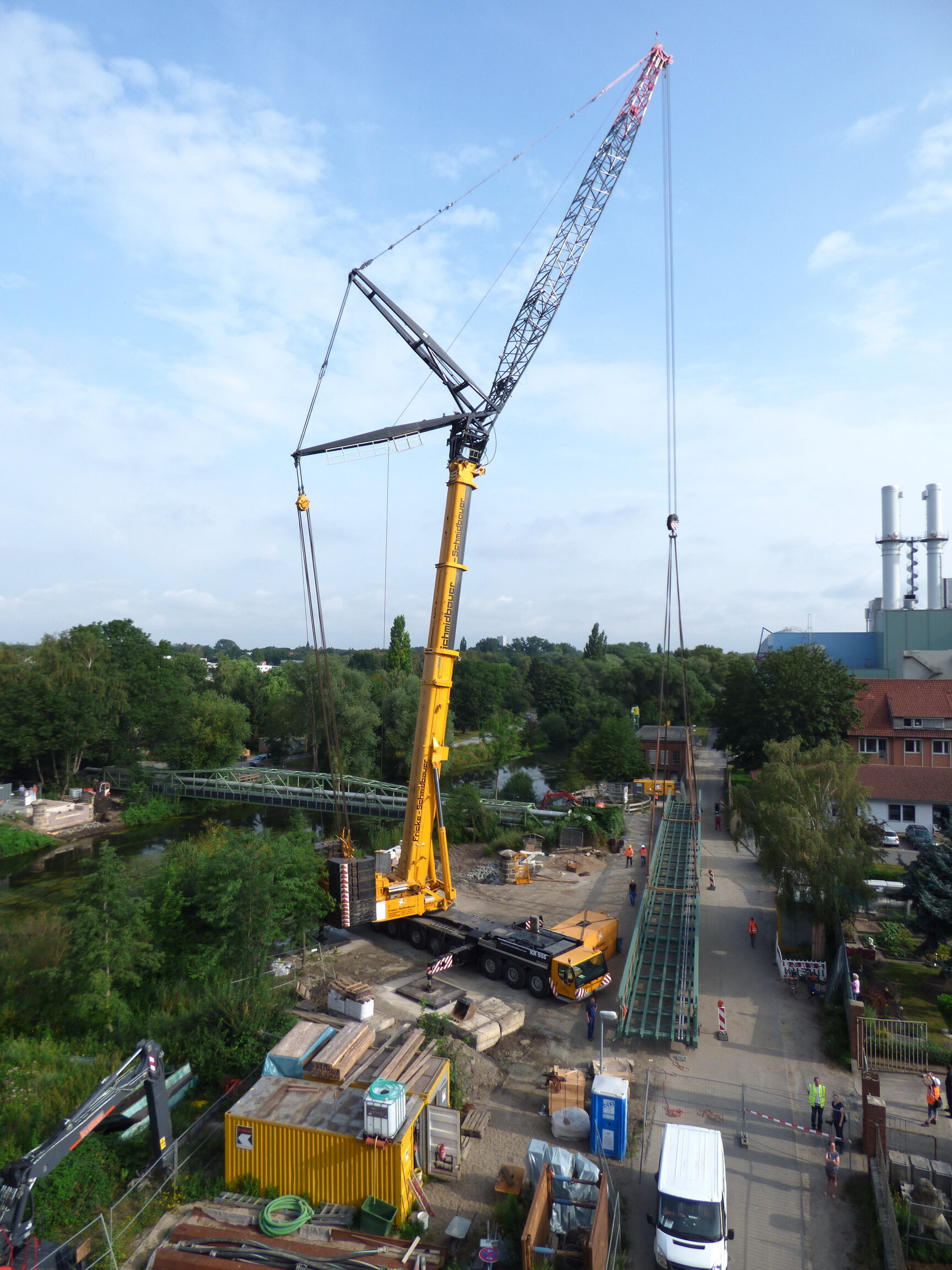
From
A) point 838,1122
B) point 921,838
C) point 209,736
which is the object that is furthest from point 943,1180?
point 209,736

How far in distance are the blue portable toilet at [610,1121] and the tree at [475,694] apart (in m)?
62.1

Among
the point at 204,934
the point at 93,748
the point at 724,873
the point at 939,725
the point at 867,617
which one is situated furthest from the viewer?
the point at 867,617

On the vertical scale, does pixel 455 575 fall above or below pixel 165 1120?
above

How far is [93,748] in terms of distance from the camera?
49.8 metres

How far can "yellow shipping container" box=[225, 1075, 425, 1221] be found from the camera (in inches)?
393

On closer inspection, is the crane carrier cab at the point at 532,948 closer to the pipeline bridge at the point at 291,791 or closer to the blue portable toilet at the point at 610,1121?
the blue portable toilet at the point at 610,1121

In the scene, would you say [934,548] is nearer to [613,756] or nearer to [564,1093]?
[613,756]

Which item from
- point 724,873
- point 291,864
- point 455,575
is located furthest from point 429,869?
point 724,873

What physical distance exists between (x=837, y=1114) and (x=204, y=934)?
14.4 meters

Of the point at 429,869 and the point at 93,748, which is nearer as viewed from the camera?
the point at 429,869

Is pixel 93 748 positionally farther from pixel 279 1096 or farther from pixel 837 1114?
pixel 837 1114

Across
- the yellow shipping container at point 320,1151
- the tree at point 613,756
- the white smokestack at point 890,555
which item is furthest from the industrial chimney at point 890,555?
the yellow shipping container at point 320,1151

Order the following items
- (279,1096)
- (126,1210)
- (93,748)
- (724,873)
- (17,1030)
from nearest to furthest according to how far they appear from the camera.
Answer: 1. (126,1210)
2. (279,1096)
3. (17,1030)
4. (724,873)
5. (93,748)

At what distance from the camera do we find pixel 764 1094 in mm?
13172
